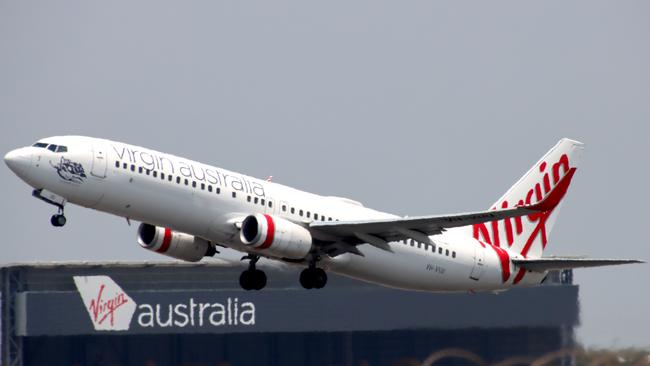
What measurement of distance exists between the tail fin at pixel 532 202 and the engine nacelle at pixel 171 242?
11867 mm

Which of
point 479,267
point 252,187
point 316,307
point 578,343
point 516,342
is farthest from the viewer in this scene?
point 316,307

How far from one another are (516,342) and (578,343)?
9.92 meters

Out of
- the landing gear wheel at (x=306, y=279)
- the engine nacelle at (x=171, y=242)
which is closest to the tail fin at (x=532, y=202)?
the landing gear wheel at (x=306, y=279)

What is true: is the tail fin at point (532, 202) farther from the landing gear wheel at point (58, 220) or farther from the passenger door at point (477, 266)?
the landing gear wheel at point (58, 220)

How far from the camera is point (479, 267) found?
2304 inches

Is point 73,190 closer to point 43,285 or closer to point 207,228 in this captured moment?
point 207,228

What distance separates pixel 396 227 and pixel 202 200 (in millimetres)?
7101

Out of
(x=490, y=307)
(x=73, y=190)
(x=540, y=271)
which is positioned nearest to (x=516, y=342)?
(x=490, y=307)

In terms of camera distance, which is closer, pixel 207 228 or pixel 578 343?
pixel 207 228

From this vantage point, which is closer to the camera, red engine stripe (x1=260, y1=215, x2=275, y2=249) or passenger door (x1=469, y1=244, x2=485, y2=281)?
red engine stripe (x1=260, y1=215, x2=275, y2=249)

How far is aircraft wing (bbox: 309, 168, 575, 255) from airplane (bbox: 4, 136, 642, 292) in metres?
0.05

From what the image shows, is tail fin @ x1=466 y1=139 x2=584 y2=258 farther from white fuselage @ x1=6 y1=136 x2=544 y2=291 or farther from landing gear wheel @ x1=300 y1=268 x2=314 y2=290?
landing gear wheel @ x1=300 y1=268 x2=314 y2=290

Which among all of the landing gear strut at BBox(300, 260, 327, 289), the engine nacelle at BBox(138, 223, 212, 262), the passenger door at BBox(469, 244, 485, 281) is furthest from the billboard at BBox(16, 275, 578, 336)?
the engine nacelle at BBox(138, 223, 212, 262)

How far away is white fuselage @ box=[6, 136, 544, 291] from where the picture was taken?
165 ft
